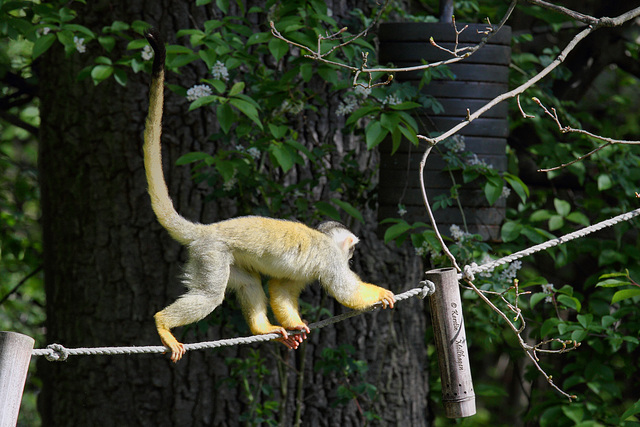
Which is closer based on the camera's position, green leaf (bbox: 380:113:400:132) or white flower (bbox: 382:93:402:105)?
green leaf (bbox: 380:113:400:132)

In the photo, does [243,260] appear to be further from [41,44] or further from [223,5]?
[41,44]

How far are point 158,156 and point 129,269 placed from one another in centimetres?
166

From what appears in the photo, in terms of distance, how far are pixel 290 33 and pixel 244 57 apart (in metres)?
0.25

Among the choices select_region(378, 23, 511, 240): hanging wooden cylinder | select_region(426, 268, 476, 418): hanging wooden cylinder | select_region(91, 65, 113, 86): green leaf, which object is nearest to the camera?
select_region(426, 268, 476, 418): hanging wooden cylinder

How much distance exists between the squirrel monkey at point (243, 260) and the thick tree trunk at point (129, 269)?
110 centimetres

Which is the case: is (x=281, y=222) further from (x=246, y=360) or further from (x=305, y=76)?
(x=246, y=360)

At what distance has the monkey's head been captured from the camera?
312 cm

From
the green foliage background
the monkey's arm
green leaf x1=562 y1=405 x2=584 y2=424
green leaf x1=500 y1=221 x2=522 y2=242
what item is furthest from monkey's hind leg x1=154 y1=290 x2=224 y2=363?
green leaf x1=562 y1=405 x2=584 y2=424

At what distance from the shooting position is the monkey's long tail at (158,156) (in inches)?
106

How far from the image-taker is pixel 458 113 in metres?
3.59

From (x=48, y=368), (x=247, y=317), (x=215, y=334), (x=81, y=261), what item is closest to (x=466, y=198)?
(x=247, y=317)

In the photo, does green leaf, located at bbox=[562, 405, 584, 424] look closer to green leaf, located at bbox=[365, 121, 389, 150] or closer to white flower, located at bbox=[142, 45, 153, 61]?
green leaf, located at bbox=[365, 121, 389, 150]

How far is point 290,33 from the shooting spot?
10.4 ft

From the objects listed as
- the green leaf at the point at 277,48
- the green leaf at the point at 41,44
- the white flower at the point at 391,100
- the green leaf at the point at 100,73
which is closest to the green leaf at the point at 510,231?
the white flower at the point at 391,100
